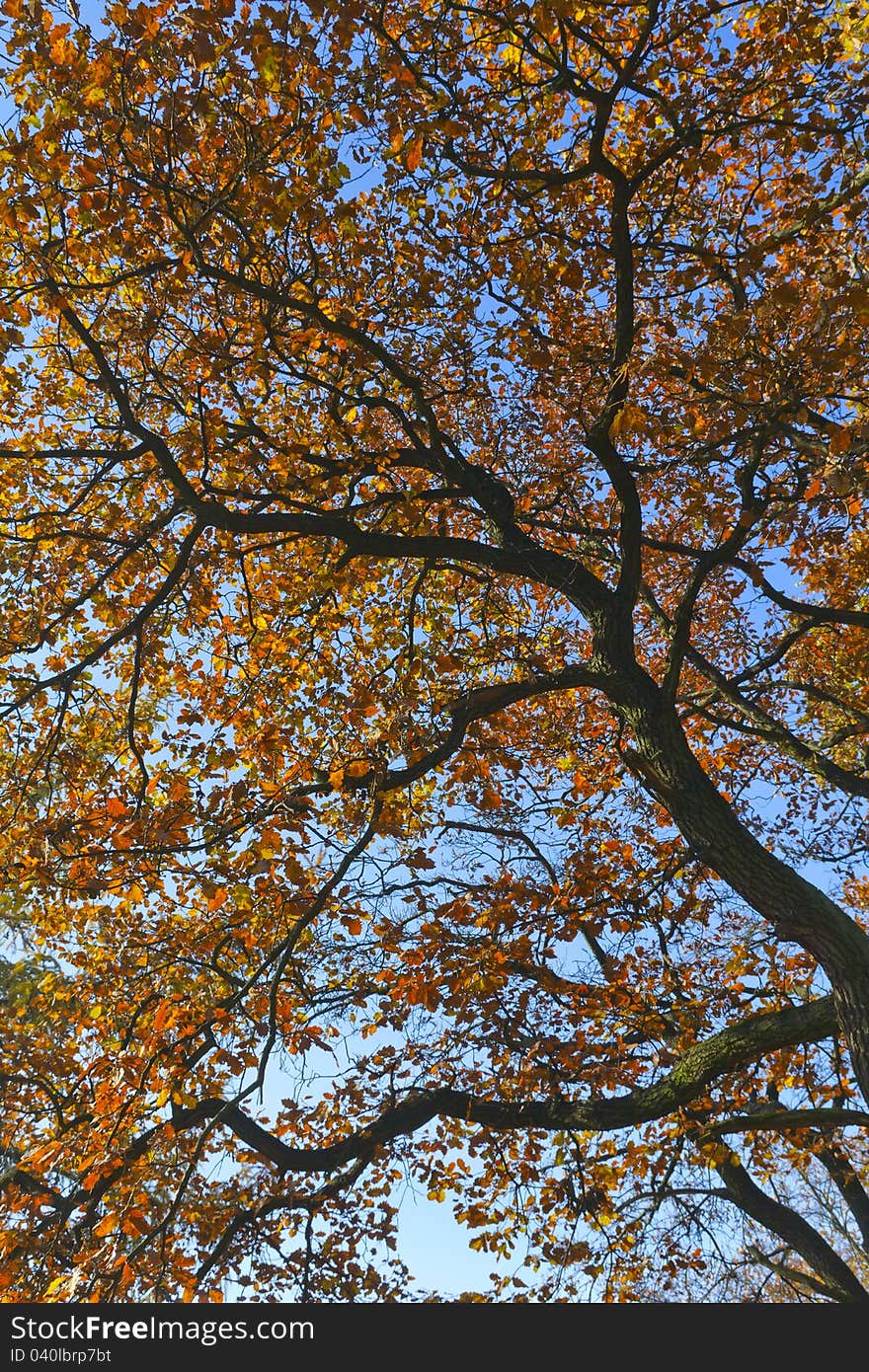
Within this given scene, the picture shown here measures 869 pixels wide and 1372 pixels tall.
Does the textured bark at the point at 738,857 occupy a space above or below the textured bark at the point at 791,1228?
above

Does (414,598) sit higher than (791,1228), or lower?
higher

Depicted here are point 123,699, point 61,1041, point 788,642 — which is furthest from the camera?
point 61,1041

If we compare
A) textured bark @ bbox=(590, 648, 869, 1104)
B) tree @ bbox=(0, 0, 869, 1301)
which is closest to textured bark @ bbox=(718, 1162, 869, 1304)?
tree @ bbox=(0, 0, 869, 1301)

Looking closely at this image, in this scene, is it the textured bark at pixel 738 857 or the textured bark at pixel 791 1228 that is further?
the textured bark at pixel 791 1228

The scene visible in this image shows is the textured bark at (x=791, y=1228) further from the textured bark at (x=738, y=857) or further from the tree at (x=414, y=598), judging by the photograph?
the textured bark at (x=738, y=857)

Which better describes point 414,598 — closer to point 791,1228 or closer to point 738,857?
point 738,857

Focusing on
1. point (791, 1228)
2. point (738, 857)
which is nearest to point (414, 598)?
point (738, 857)

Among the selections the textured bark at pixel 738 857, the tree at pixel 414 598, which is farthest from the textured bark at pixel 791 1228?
the textured bark at pixel 738 857

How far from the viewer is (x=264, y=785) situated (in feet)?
24.8

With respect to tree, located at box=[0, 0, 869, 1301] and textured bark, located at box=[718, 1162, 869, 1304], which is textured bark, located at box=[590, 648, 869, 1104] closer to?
tree, located at box=[0, 0, 869, 1301]

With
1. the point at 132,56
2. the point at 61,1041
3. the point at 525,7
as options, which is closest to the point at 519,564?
the point at 525,7

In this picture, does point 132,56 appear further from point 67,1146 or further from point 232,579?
point 67,1146

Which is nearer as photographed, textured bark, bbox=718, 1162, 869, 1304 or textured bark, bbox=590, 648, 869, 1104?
textured bark, bbox=590, 648, 869, 1104

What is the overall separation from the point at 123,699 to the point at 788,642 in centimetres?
808
